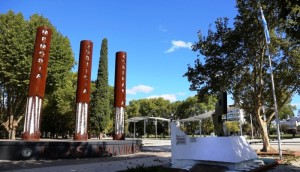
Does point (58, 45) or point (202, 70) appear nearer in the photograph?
point (202, 70)

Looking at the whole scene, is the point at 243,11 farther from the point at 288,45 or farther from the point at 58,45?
the point at 58,45

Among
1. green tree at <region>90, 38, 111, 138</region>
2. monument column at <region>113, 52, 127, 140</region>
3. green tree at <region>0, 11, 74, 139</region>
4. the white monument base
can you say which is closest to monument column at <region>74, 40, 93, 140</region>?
monument column at <region>113, 52, 127, 140</region>

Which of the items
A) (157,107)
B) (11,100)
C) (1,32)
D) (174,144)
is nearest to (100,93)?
(11,100)

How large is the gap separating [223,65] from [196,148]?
1224 cm

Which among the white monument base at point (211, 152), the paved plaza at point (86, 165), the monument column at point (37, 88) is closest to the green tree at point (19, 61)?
the monument column at point (37, 88)

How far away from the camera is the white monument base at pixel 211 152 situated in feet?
42.6

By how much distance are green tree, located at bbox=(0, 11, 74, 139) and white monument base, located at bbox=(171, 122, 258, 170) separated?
21.2 metres

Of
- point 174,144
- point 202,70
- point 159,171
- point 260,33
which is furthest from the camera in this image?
point 202,70

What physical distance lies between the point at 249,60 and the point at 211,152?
13.6 meters

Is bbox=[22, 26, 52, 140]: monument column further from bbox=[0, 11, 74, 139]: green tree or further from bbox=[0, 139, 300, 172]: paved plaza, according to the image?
bbox=[0, 11, 74, 139]: green tree

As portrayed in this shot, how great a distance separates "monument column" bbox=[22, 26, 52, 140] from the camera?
20906 millimetres

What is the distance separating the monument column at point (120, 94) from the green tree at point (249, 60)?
20.3 ft

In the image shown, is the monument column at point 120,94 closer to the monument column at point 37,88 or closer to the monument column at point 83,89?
the monument column at point 83,89

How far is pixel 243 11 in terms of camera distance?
932 inches
